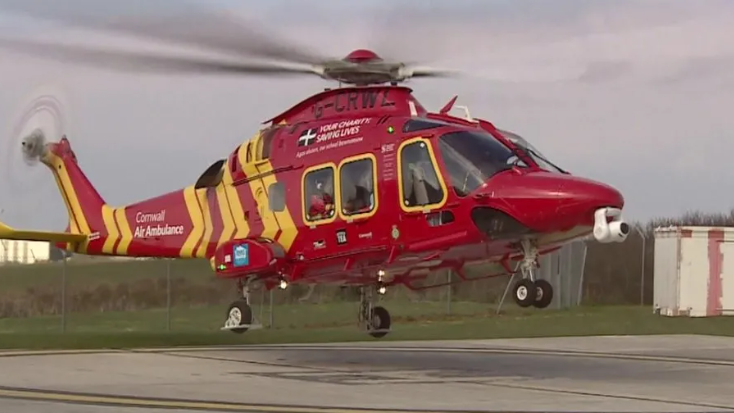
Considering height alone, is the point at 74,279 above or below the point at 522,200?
below

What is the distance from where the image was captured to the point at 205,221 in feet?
64.5

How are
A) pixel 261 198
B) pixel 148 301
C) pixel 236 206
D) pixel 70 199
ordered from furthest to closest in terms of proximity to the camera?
pixel 148 301 → pixel 70 199 → pixel 236 206 → pixel 261 198

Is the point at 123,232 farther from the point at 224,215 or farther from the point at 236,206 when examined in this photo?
the point at 236,206

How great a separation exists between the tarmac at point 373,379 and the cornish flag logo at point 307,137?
354 centimetres

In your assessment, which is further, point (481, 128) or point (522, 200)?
point (481, 128)

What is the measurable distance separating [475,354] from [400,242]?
6351 mm

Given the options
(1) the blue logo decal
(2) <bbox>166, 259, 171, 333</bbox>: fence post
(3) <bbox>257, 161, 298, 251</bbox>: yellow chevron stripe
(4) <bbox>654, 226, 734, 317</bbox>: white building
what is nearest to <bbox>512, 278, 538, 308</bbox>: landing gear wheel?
(3) <bbox>257, 161, 298, 251</bbox>: yellow chevron stripe

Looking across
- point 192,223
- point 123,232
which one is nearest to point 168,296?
point 123,232

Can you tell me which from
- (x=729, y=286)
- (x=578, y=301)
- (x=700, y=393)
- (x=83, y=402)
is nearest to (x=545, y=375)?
(x=700, y=393)

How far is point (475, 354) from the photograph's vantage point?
2205 centimetres

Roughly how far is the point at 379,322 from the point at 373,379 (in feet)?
12.3

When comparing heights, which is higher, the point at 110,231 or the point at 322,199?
the point at 322,199

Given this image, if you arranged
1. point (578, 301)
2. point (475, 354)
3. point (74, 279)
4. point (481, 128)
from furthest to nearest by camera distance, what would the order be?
1. point (578, 301)
2. point (74, 279)
3. point (475, 354)
4. point (481, 128)

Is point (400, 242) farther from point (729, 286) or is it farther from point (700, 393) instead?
point (729, 286)
